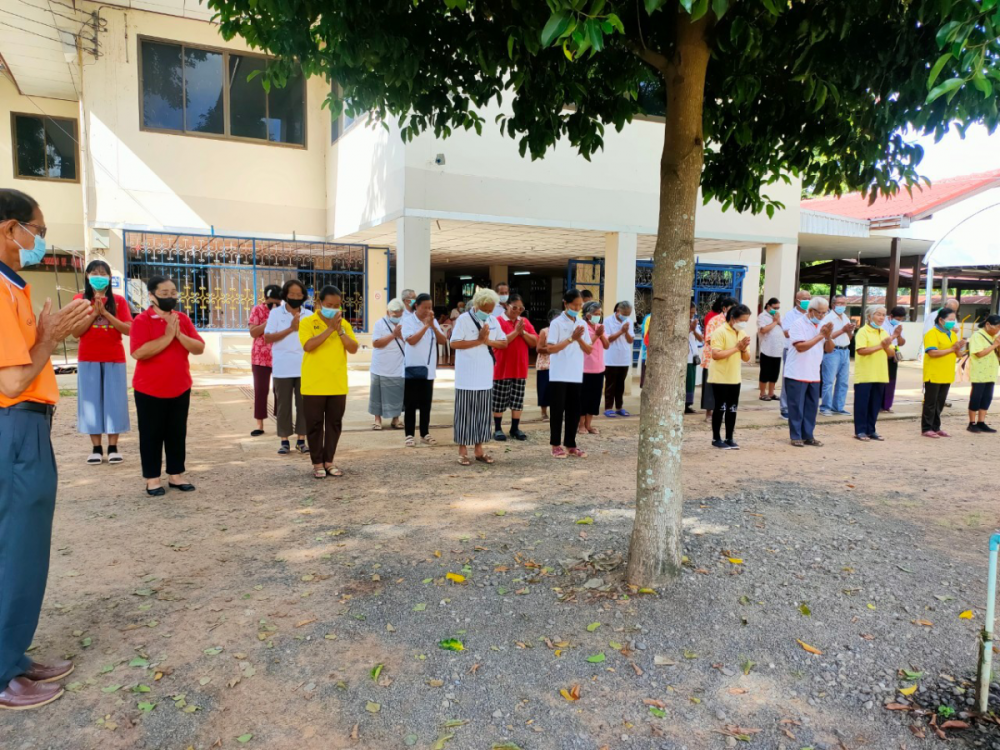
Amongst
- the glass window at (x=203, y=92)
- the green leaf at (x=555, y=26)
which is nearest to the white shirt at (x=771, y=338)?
the green leaf at (x=555, y=26)

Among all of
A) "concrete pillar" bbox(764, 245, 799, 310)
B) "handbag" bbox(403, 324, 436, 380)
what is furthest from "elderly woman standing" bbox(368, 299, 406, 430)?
"concrete pillar" bbox(764, 245, 799, 310)

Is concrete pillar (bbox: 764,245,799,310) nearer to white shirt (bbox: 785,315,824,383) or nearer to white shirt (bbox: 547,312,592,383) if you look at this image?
white shirt (bbox: 785,315,824,383)

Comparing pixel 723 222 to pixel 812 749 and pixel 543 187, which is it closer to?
pixel 543 187

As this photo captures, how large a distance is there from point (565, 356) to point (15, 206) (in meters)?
5.00

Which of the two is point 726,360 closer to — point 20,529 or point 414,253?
point 414,253

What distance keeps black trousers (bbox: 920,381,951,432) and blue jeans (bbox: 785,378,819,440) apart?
2.06m

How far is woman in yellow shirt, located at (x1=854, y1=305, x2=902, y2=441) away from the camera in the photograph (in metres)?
8.43

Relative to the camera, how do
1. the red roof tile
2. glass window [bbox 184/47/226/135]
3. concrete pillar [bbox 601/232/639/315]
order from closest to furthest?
concrete pillar [bbox 601/232/639/315] → glass window [bbox 184/47/226/135] → the red roof tile

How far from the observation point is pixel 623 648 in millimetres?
3209

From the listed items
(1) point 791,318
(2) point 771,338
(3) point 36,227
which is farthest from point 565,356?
(2) point 771,338

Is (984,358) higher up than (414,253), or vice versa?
(414,253)

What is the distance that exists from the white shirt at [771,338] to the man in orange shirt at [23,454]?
388 inches

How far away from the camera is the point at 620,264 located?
500 inches

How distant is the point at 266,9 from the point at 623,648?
3.78 metres
